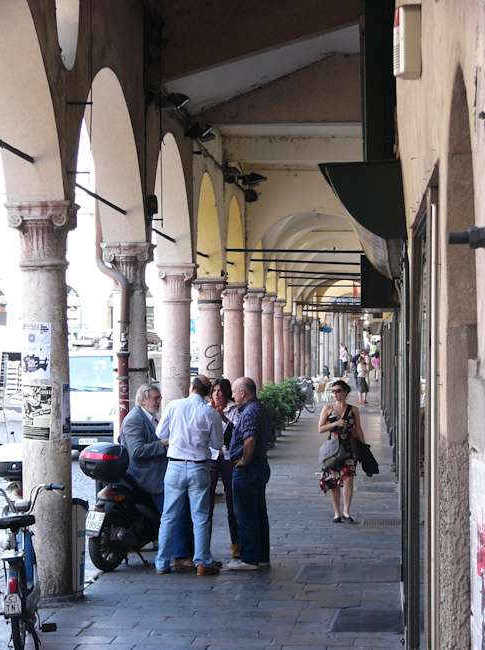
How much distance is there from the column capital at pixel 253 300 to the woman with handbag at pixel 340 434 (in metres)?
16.3

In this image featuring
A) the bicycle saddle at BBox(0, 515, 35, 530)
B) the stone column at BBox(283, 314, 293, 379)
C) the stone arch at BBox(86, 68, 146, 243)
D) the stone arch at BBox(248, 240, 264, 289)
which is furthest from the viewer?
the stone column at BBox(283, 314, 293, 379)

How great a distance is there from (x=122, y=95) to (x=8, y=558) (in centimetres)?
607

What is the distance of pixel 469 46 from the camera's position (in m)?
2.99

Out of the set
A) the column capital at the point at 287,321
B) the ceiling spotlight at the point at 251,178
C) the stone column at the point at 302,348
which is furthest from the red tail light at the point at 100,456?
the stone column at the point at 302,348

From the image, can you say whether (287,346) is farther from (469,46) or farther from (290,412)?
(469,46)

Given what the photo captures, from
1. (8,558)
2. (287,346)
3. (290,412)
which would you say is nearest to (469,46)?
(8,558)

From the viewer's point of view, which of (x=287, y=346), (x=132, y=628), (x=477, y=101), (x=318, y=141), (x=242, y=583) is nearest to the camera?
(x=477, y=101)

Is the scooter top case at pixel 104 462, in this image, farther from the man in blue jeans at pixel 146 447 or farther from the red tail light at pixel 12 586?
the red tail light at pixel 12 586

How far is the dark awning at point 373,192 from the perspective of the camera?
597 cm

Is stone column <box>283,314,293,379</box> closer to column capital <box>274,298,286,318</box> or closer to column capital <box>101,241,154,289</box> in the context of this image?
column capital <box>274,298,286,318</box>

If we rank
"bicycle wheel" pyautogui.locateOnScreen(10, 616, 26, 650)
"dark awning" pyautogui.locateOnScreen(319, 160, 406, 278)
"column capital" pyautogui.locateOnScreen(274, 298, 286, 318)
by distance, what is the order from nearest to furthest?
"dark awning" pyautogui.locateOnScreen(319, 160, 406, 278)
"bicycle wheel" pyautogui.locateOnScreen(10, 616, 26, 650)
"column capital" pyautogui.locateOnScreen(274, 298, 286, 318)

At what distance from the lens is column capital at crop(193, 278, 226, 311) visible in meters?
20.7

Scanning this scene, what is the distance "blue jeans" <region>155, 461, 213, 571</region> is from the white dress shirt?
0.09 m

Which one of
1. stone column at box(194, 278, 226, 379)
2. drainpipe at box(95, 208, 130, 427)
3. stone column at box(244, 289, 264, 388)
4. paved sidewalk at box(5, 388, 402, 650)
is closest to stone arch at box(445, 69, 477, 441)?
paved sidewalk at box(5, 388, 402, 650)
